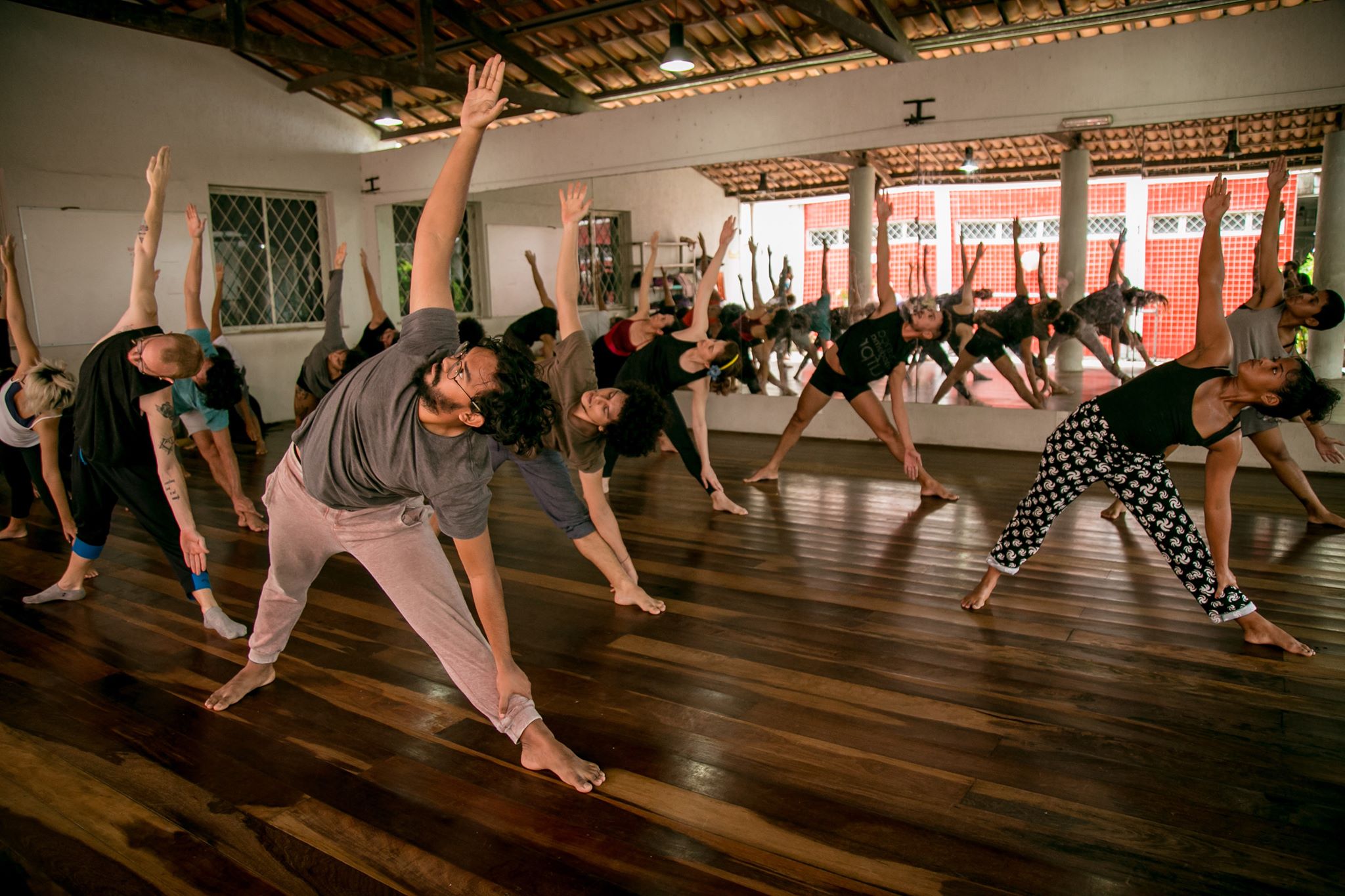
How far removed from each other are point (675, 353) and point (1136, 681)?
2562mm

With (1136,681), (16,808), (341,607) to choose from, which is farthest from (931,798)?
(341,607)

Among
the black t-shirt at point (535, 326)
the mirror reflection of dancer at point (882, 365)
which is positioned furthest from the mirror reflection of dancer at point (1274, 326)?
the black t-shirt at point (535, 326)

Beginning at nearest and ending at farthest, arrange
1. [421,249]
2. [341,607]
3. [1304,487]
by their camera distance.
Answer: [421,249] → [341,607] → [1304,487]

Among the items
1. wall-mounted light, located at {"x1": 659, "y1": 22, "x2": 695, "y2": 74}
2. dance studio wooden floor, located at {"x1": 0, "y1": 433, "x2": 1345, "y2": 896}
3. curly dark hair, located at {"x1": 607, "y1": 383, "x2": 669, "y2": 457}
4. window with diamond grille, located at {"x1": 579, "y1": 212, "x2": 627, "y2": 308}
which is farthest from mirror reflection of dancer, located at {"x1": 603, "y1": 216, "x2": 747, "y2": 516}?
window with diamond grille, located at {"x1": 579, "y1": 212, "x2": 627, "y2": 308}

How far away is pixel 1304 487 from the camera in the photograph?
450cm

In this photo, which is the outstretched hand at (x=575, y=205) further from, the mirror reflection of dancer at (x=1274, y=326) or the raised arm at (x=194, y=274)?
the mirror reflection of dancer at (x=1274, y=326)

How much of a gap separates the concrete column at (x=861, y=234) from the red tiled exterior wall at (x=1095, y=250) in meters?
0.06

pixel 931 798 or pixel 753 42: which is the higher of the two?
pixel 753 42

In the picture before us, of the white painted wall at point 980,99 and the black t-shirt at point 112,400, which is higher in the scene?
the white painted wall at point 980,99

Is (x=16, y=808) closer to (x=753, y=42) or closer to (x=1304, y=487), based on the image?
(x=1304, y=487)

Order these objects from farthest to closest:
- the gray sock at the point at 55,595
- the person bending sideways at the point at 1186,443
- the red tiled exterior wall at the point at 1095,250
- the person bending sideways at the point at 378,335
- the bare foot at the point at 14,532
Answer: the person bending sideways at the point at 378,335 < the red tiled exterior wall at the point at 1095,250 < the bare foot at the point at 14,532 < the gray sock at the point at 55,595 < the person bending sideways at the point at 1186,443

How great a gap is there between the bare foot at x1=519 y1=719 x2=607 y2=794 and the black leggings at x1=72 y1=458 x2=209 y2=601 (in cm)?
169

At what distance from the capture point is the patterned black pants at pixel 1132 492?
9.85 ft

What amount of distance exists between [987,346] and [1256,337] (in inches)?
91.3
